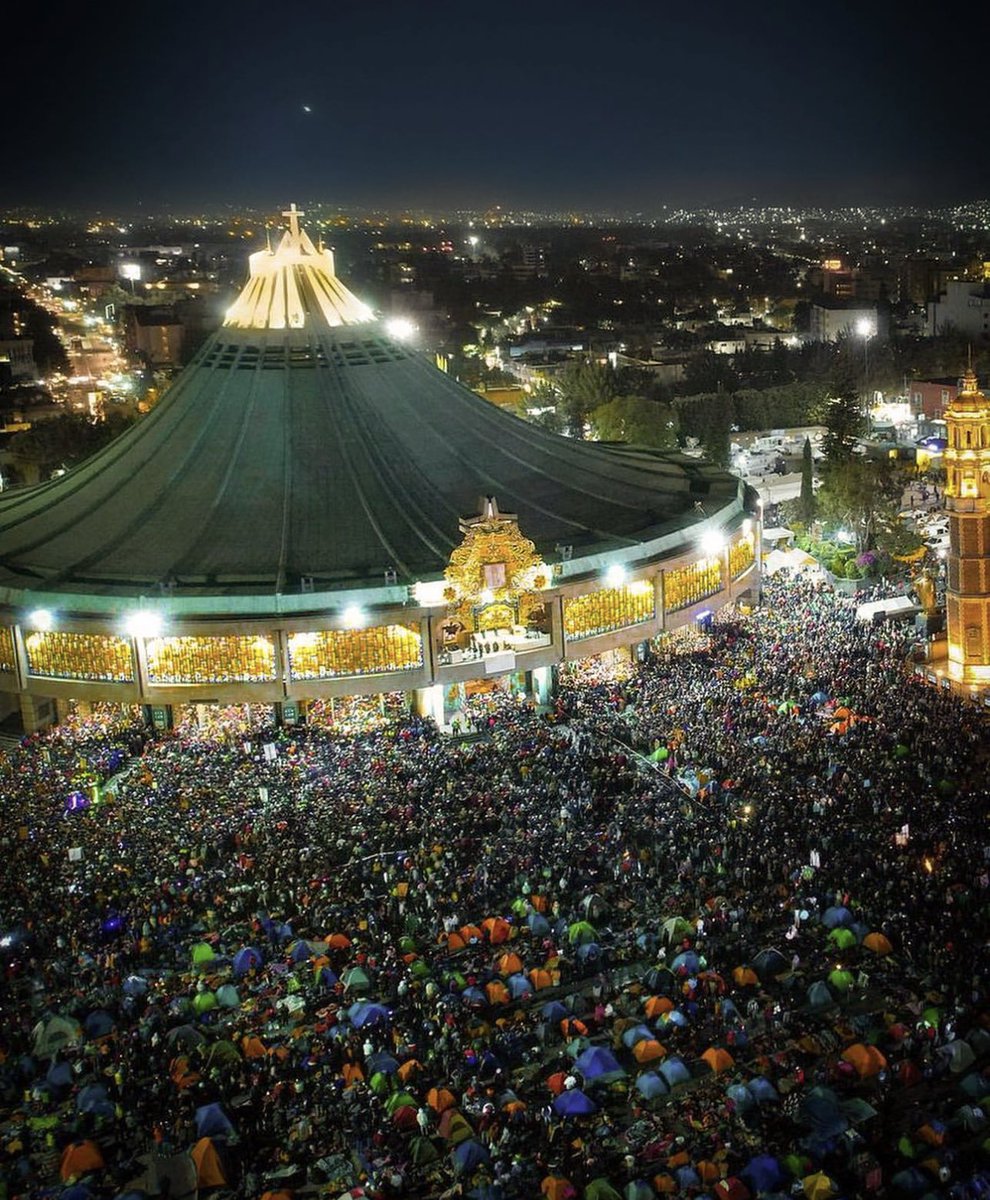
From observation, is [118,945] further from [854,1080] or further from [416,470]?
[416,470]

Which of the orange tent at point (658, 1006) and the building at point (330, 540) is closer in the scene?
the orange tent at point (658, 1006)

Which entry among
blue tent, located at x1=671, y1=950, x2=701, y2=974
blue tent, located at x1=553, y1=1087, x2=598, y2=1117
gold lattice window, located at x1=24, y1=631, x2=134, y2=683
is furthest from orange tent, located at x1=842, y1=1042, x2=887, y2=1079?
gold lattice window, located at x1=24, y1=631, x2=134, y2=683

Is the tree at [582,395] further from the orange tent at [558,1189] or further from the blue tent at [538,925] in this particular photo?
the orange tent at [558,1189]

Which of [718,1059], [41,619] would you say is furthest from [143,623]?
[718,1059]

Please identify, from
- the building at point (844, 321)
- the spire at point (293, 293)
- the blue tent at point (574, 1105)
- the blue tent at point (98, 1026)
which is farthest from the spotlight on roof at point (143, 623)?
the building at point (844, 321)

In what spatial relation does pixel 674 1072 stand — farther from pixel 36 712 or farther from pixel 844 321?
pixel 844 321

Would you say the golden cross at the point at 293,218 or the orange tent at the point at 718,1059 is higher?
the golden cross at the point at 293,218

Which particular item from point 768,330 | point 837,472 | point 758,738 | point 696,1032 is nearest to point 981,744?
point 758,738
